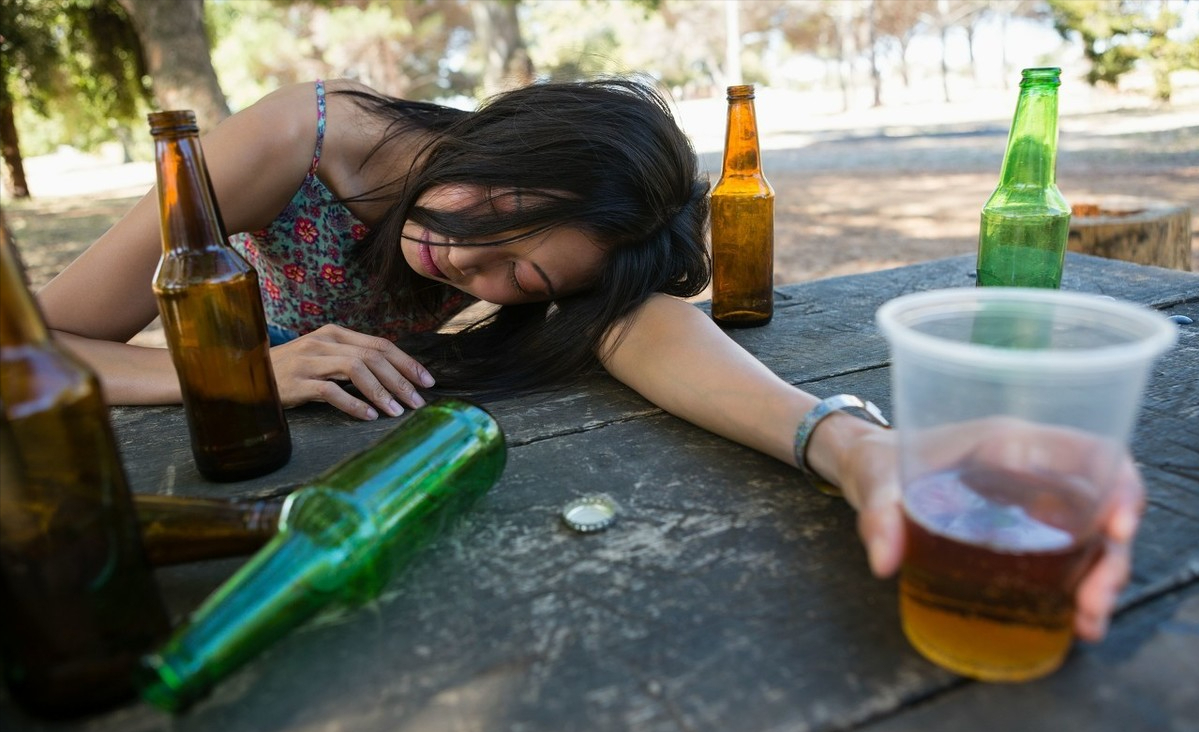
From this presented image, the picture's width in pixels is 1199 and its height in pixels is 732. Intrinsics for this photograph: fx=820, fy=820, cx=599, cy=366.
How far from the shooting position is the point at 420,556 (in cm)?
89

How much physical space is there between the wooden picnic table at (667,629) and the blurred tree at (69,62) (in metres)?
10.1

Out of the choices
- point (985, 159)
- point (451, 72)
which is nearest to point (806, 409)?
point (985, 159)

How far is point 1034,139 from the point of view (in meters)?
1.54

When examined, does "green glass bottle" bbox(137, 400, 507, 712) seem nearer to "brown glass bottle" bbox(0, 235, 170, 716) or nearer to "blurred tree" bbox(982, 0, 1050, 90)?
"brown glass bottle" bbox(0, 235, 170, 716)

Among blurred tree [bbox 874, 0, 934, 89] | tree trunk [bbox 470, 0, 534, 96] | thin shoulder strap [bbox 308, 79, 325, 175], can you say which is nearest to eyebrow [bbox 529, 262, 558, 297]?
thin shoulder strap [bbox 308, 79, 325, 175]

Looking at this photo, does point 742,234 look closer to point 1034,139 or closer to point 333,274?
point 1034,139

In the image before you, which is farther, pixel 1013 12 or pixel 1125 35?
pixel 1013 12

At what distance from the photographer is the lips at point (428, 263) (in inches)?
63.7

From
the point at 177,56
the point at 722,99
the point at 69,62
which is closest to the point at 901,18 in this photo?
the point at 722,99

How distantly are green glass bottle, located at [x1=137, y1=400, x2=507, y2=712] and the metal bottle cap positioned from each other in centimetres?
10

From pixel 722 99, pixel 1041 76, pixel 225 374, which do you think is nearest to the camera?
pixel 225 374

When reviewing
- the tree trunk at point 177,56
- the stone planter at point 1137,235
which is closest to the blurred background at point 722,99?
the tree trunk at point 177,56

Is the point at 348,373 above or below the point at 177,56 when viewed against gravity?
below

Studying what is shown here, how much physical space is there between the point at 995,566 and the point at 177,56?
6.41 m
